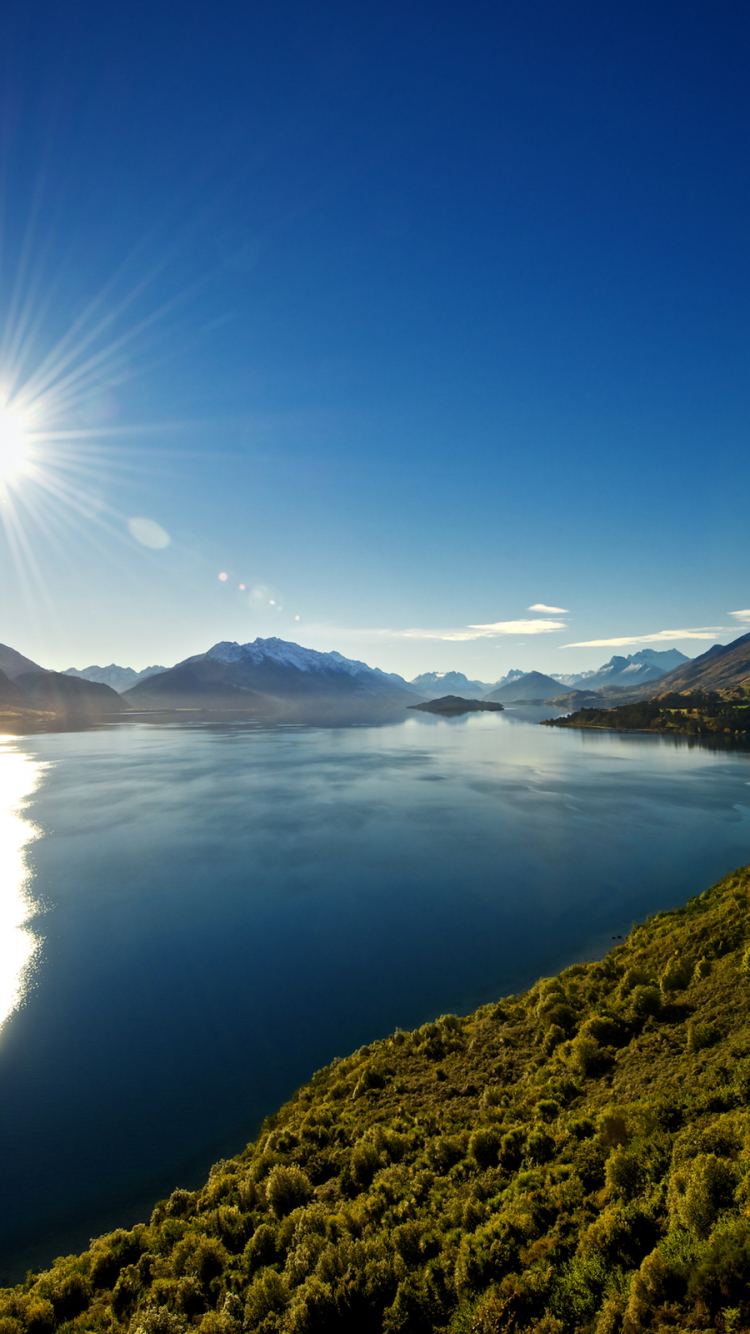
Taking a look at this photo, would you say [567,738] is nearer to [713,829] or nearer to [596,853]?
[713,829]

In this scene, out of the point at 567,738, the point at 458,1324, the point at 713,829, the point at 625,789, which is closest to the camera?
the point at 458,1324

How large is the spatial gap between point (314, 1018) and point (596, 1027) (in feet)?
38.5

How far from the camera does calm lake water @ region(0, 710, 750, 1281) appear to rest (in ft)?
52.4

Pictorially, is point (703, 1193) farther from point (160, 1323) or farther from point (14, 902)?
point (14, 902)

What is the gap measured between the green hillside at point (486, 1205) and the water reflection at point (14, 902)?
1641cm

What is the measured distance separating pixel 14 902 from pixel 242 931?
17318 millimetres

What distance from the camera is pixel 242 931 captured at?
2983cm

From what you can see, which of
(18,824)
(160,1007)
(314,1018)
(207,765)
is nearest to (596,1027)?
(314,1018)

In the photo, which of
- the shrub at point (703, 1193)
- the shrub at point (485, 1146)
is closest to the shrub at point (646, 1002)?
the shrub at point (485, 1146)

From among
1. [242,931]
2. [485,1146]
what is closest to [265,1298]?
[485,1146]

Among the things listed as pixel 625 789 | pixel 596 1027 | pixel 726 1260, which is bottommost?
pixel 625 789

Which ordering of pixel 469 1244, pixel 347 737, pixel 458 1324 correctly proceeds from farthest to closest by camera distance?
pixel 347 737
pixel 469 1244
pixel 458 1324

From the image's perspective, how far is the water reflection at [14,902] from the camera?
2461 centimetres

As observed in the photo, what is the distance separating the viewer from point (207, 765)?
323 feet
